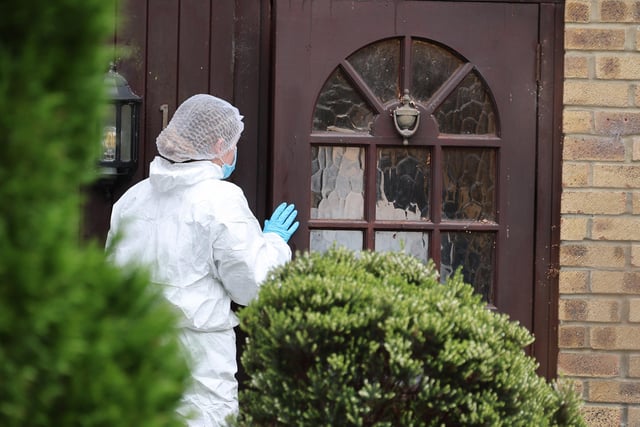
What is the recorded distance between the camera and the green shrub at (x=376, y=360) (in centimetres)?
295

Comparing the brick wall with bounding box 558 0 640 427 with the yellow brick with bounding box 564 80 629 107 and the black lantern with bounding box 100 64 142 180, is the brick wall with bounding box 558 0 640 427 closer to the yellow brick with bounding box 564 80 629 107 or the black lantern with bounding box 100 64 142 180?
the yellow brick with bounding box 564 80 629 107

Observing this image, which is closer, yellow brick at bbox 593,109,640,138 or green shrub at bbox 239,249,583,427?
green shrub at bbox 239,249,583,427

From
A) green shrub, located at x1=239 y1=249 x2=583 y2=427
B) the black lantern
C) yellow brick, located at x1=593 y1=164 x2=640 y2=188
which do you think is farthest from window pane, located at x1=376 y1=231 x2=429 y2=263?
green shrub, located at x1=239 y1=249 x2=583 y2=427

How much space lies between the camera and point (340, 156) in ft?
15.6

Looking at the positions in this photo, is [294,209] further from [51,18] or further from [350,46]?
[51,18]

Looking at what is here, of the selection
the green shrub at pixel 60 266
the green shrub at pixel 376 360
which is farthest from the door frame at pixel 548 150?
the green shrub at pixel 60 266

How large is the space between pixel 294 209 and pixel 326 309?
1.69 metres

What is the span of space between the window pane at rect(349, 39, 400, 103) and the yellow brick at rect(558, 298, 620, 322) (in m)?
1.17

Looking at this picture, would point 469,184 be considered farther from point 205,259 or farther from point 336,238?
point 205,259

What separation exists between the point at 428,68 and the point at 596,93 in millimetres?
731

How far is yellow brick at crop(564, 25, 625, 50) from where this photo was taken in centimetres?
473

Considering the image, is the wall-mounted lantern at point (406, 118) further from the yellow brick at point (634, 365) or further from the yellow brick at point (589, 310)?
the yellow brick at point (634, 365)

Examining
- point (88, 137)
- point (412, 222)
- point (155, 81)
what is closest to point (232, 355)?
point (412, 222)

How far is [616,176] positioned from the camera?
4.71 metres
